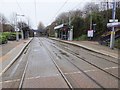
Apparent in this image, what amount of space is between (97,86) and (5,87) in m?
3.40

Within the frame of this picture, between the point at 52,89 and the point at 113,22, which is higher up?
the point at 113,22

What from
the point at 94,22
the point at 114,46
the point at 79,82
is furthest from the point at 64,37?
the point at 79,82

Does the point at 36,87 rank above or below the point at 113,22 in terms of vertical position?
below

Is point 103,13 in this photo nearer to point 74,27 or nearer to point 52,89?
point 74,27

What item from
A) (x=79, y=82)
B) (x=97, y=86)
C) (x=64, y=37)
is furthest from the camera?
(x=64, y=37)

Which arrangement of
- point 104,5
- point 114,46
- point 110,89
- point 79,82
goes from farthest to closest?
point 104,5
point 114,46
point 79,82
point 110,89

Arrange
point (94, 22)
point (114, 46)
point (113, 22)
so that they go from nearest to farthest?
point (113, 22) → point (114, 46) → point (94, 22)

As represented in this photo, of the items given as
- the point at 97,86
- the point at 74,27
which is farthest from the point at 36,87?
the point at 74,27

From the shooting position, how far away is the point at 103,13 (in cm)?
5331

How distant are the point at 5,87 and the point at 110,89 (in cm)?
382

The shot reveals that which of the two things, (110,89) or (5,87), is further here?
(5,87)

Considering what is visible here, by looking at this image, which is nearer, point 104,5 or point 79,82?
point 79,82

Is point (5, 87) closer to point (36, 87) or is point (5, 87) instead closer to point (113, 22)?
Answer: point (36, 87)

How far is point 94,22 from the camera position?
5262 cm
